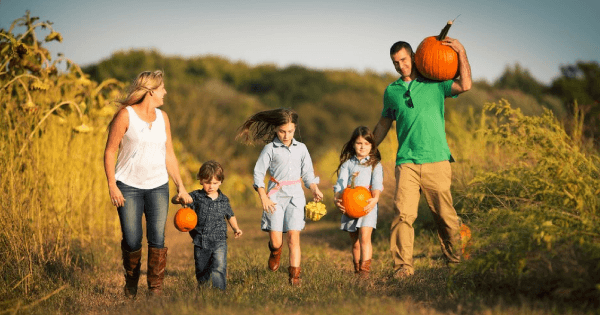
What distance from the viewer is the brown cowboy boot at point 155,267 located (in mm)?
5496

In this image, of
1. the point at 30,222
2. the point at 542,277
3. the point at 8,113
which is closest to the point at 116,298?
the point at 30,222

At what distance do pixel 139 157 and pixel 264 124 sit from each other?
59.4 inches

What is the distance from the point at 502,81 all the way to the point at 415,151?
38889 millimetres

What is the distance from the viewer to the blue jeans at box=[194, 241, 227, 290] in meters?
5.62

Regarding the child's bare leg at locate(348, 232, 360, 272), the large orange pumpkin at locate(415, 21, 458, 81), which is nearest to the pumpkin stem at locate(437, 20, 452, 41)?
the large orange pumpkin at locate(415, 21, 458, 81)

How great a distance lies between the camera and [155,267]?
550 cm

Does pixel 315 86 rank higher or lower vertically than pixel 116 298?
higher

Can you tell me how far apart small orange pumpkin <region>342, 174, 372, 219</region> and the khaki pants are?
32cm

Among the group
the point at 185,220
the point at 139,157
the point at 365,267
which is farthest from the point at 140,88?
the point at 365,267

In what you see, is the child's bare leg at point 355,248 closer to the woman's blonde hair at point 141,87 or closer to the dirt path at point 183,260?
the dirt path at point 183,260

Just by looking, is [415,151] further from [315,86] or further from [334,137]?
[315,86]

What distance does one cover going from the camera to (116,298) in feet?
18.0

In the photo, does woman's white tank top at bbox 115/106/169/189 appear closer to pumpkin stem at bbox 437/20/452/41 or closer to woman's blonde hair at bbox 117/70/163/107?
woman's blonde hair at bbox 117/70/163/107

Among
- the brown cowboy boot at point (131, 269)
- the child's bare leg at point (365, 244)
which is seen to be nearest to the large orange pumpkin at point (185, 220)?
the brown cowboy boot at point (131, 269)
